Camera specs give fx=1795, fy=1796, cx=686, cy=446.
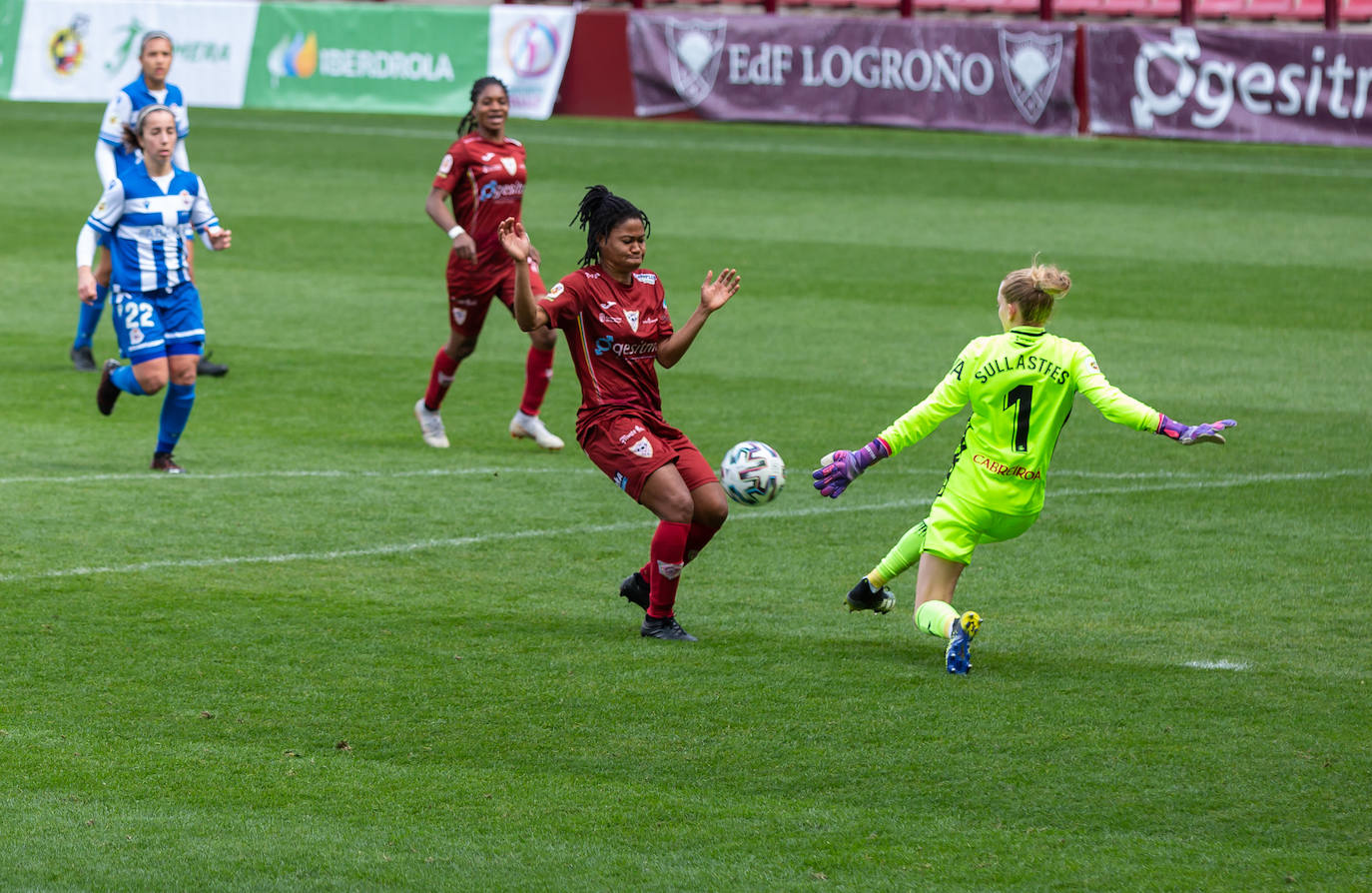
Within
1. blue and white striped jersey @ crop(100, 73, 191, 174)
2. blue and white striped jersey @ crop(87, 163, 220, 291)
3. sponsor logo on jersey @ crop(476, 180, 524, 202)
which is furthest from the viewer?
blue and white striped jersey @ crop(100, 73, 191, 174)

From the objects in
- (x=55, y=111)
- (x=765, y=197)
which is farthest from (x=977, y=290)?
(x=55, y=111)

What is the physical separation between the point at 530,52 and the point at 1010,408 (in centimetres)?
2261

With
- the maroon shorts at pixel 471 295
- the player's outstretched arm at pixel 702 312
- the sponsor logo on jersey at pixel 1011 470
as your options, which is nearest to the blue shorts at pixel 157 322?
the maroon shorts at pixel 471 295

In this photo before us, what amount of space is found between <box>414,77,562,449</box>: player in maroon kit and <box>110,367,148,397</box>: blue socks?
177 cm

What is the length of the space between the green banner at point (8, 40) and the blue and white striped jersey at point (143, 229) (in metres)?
21.1

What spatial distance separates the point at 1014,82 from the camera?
1013 inches

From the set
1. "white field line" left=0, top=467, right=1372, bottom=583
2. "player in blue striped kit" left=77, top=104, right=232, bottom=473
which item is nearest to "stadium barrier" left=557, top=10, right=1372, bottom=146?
"white field line" left=0, top=467, right=1372, bottom=583

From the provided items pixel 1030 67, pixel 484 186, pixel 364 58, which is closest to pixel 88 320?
pixel 484 186

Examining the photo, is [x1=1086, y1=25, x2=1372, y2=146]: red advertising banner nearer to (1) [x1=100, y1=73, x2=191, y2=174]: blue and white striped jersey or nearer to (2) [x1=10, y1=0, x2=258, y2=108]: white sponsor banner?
(2) [x1=10, y1=0, x2=258, y2=108]: white sponsor banner

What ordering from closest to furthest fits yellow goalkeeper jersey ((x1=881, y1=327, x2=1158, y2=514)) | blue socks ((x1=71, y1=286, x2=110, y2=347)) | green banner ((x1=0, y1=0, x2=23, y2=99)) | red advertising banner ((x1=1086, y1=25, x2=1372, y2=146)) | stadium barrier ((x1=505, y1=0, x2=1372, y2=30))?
yellow goalkeeper jersey ((x1=881, y1=327, x2=1158, y2=514)), blue socks ((x1=71, y1=286, x2=110, y2=347)), red advertising banner ((x1=1086, y1=25, x2=1372, y2=146)), green banner ((x1=0, y1=0, x2=23, y2=99)), stadium barrier ((x1=505, y1=0, x2=1372, y2=30))

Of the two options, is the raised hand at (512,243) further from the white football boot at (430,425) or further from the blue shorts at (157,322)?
the white football boot at (430,425)

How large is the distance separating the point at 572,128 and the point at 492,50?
76.8 inches

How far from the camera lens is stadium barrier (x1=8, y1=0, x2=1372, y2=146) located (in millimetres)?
24609

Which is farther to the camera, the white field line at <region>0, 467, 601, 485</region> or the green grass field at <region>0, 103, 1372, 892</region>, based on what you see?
the white field line at <region>0, 467, 601, 485</region>
